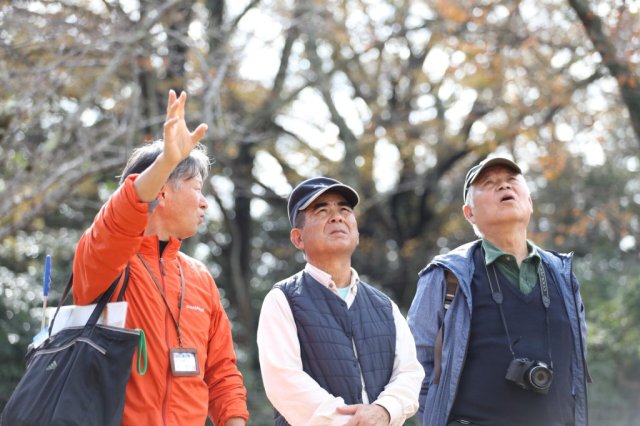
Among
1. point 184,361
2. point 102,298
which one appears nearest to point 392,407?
point 184,361

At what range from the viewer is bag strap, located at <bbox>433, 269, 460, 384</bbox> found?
12.6ft

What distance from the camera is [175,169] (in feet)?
11.3

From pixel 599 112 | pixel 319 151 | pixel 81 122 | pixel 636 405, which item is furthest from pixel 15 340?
pixel 636 405

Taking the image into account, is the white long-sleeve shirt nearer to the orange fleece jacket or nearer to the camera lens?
the orange fleece jacket

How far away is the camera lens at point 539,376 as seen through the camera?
11.7ft

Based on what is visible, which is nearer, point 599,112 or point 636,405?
point 599,112

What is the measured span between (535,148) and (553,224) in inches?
73.6

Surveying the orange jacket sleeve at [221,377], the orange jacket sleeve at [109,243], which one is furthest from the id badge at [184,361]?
the orange jacket sleeve at [109,243]

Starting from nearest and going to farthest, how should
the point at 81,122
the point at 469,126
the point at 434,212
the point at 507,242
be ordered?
1. the point at 507,242
2. the point at 81,122
3. the point at 469,126
4. the point at 434,212

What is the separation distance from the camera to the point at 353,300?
140 inches

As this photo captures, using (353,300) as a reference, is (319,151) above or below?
above

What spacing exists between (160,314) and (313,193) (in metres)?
0.86

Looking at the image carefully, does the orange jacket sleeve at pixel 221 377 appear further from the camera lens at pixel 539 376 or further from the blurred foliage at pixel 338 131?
the blurred foliage at pixel 338 131

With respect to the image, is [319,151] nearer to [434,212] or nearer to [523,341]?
[434,212]
